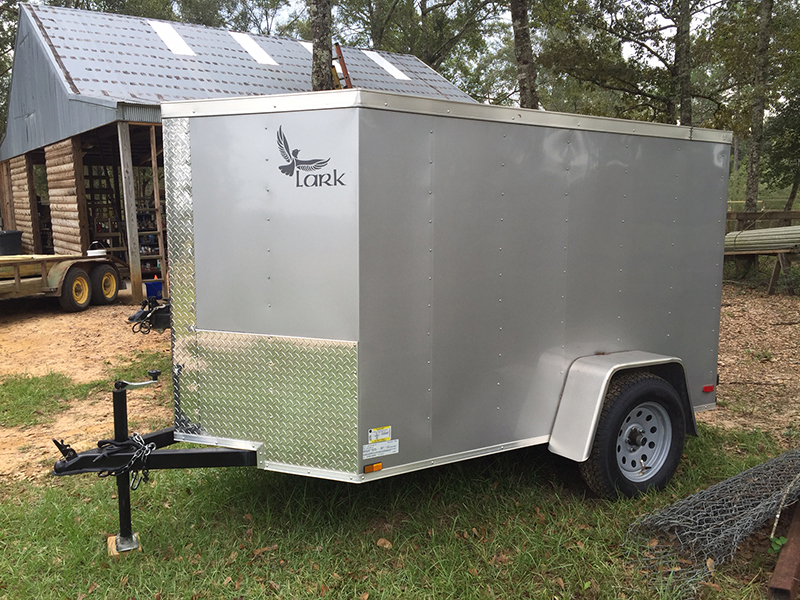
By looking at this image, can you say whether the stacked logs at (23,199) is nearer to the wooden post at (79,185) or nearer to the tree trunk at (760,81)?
the wooden post at (79,185)

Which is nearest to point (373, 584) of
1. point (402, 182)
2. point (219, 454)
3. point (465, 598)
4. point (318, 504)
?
point (465, 598)

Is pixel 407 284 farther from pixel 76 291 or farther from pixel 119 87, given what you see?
pixel 119 87

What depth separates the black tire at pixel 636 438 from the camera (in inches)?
167

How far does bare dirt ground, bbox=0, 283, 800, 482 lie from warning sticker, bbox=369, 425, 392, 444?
128 inches

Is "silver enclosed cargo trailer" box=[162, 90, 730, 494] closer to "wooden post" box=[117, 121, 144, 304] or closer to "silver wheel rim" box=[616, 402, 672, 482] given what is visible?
"silver wheel rim" box=[616, 402, 672, 482]

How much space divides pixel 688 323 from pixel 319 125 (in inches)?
131

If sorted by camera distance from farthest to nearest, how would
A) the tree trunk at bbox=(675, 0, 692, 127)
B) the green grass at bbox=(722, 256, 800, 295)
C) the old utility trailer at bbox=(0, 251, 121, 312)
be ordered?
the tree trunk at bbox=(675, 0, 692, 127)
the green grass at bbox=(722, 256, 800, 295)
the old utility trailer at bbox=(0, 251, 121, 312)

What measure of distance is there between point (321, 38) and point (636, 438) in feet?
19.9

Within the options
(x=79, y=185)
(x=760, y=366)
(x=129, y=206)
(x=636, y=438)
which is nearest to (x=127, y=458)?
(x=636, y=438)

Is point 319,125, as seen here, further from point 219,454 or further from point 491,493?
point 491,493

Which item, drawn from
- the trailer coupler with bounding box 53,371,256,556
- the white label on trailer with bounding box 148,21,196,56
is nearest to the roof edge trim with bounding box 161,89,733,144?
the trailer coupler with bounding box 53,371,256,556

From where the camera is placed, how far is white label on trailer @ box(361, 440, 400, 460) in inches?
142

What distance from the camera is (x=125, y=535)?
152 inches

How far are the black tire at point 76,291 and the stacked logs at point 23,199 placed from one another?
7.02 metres
